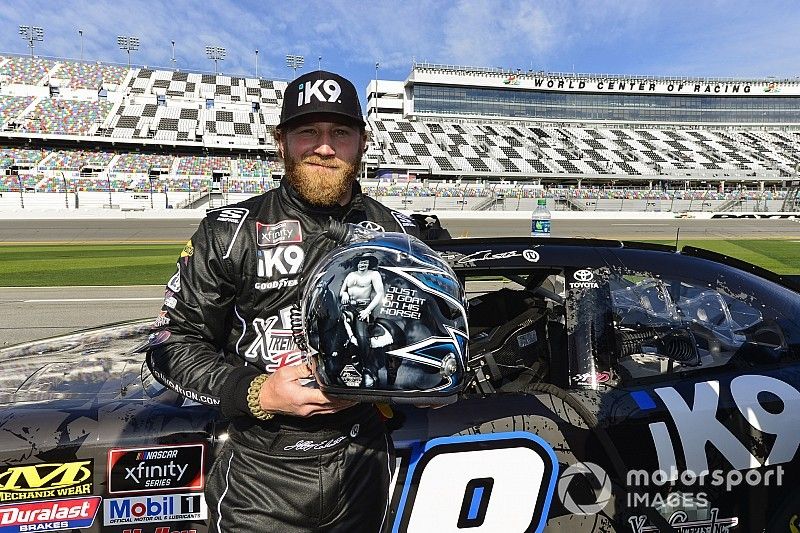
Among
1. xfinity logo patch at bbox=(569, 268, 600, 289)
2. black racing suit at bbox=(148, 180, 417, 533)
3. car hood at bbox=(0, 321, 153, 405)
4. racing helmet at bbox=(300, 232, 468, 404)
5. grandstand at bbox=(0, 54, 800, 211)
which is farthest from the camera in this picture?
grandstand at bbox=(0, 54, 800, 211)

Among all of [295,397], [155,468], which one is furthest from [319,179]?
[155,468]

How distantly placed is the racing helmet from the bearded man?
0.21 meters

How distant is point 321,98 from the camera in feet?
4.38

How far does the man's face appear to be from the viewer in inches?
53.6

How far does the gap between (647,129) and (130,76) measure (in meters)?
60.4

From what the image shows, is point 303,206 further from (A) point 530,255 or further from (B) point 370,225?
(A) point 530,255

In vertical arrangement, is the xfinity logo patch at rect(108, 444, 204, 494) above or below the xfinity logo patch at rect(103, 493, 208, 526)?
above

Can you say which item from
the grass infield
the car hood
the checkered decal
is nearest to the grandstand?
the checkered decal

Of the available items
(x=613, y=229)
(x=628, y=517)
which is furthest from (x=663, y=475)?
(x=613, y=229)

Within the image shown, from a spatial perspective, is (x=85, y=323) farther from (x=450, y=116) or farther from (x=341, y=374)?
(x=450, y=116)

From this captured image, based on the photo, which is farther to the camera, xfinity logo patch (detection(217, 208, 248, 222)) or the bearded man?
xfinity logo patch (detection(217, 208, 248, 222))

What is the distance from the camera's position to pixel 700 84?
63031 millimetres

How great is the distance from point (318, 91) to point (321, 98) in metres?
0.03

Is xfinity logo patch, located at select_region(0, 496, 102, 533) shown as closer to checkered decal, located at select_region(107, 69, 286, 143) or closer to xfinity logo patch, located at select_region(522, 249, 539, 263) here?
xfinity logo patch, located at select_region(522, 249, 539, 263)
